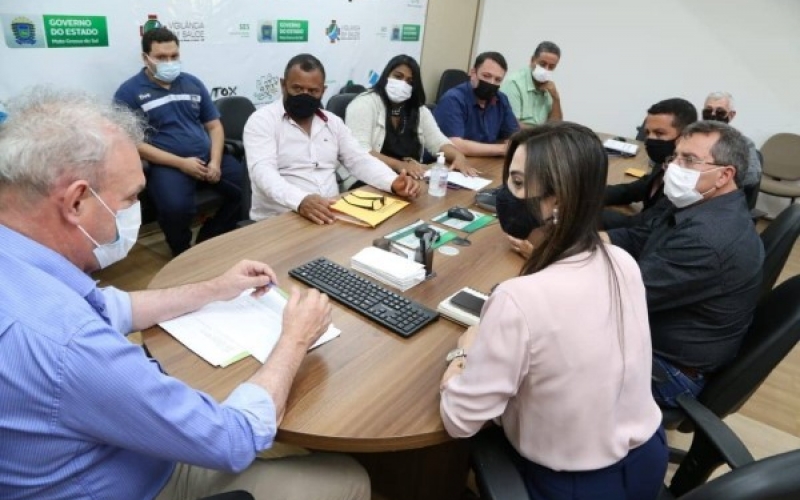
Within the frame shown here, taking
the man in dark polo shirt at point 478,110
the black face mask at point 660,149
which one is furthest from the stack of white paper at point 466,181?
the black face mask at point 660,149

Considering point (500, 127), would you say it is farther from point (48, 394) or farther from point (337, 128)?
point (48, 394)

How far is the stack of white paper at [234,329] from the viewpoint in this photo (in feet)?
3.83

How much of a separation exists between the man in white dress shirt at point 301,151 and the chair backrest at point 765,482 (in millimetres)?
1590

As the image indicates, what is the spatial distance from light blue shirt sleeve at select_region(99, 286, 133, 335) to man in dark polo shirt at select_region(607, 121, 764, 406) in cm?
139

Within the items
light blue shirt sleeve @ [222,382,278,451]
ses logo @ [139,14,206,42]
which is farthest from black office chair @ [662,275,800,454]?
ses logo @ [139,14,206,42]

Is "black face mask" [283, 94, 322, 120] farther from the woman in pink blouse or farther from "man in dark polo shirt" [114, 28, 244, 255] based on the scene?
the woman in pink blouse

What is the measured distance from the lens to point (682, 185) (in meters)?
1.73

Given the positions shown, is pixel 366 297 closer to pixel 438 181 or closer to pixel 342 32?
pixel 438 181

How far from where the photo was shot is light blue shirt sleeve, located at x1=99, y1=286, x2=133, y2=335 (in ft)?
3.84

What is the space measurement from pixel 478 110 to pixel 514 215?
2.12 m

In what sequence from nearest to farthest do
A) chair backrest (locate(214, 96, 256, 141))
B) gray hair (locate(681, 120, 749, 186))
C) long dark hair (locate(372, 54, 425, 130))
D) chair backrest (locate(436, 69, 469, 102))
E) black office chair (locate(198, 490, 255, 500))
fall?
black office chair (locate(198, 490, 255, 500)), gray hair (locate(681, 120, 749, 186)), long dark hair (locate(372, 54, 425, 130)), chair backrest (locate(214, 96, 256, 141)), chair backrest (locate(436, 69, 469, 102))

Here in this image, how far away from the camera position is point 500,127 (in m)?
3.47

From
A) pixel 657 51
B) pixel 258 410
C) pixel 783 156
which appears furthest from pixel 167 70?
pixel 783 156

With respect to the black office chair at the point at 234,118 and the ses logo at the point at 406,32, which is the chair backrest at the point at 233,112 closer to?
the black office chair at the point at 234,118
